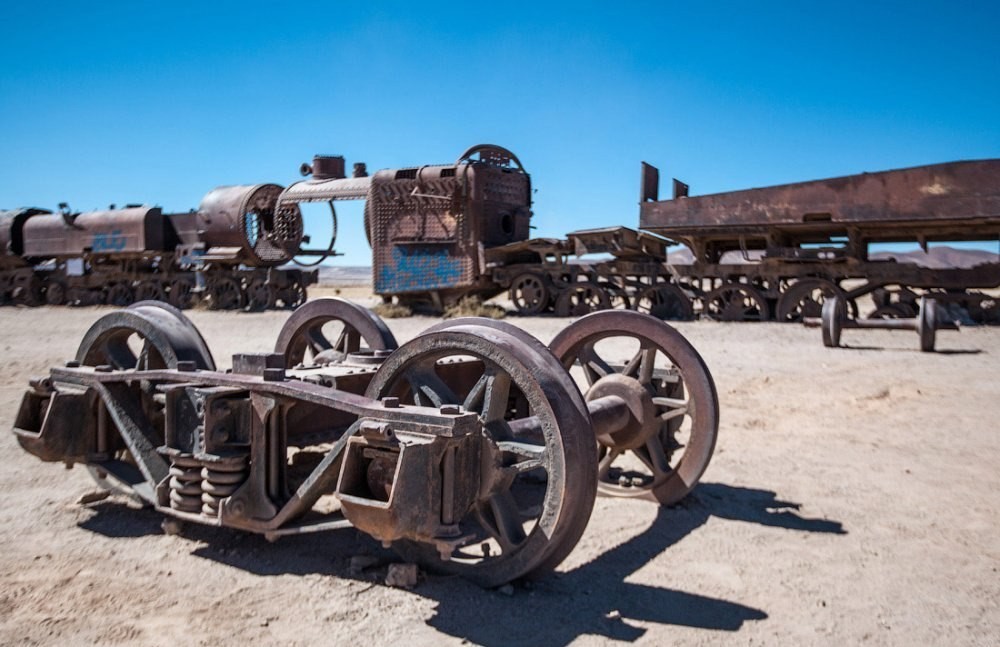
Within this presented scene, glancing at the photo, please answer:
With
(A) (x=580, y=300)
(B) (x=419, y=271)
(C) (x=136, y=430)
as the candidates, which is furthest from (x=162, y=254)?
(C) (x=136, y=430)

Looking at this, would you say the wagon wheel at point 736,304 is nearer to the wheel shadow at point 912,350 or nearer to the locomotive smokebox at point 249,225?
the wheel shadow at point 912,350

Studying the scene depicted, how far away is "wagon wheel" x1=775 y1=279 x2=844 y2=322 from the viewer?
14945mm

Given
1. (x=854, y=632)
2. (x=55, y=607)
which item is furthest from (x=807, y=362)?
(x=55, y=607)

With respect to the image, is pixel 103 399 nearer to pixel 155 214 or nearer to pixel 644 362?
pixel 644 362

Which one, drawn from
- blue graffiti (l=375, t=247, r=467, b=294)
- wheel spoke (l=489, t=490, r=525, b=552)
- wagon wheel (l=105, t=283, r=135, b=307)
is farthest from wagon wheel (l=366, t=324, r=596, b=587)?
wagon wheel (l=105, t=283, r=135, b=307)

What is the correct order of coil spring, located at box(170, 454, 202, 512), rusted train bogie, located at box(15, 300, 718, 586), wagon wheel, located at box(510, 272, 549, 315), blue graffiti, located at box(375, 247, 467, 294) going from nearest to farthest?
rusted train bogie, located at box(15, 300, 718, 586), coil spring, located at box(170, 454, 202, 512), wagon wheel, located at box(510, 272, 549, 315), blue graffiti, located at box(375, 247, 467, 294)

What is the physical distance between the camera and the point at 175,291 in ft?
73.2

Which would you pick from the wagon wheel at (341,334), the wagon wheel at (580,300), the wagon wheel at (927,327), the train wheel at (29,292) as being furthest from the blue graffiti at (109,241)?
the wagon wheel at (927,327)

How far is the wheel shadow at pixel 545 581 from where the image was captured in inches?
116

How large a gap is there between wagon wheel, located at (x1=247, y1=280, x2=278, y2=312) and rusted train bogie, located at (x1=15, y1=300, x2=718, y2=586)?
16.0m

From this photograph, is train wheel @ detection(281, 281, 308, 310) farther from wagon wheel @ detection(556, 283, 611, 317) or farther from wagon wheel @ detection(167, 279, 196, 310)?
wagon wheel @ detection(556, 283, 611, 317)

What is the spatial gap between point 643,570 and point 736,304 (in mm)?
13079

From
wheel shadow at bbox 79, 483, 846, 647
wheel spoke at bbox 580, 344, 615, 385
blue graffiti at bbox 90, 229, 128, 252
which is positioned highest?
blue graffiti at bbox 90, 229, 128, 252

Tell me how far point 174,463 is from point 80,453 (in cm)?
90
